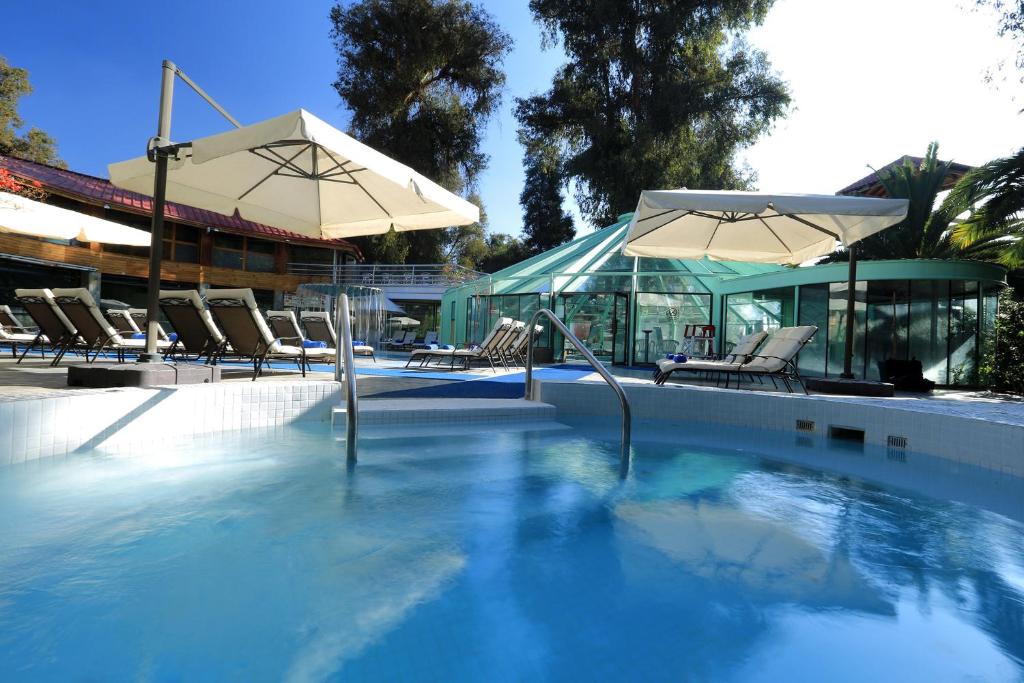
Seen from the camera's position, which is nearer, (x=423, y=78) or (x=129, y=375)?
(x=129, y=375)

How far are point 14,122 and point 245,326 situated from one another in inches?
1007

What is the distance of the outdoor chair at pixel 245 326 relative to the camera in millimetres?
5535

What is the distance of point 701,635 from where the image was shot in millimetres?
1787

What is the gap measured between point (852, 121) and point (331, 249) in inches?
815

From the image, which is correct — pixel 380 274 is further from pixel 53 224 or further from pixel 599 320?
pixel 53 224

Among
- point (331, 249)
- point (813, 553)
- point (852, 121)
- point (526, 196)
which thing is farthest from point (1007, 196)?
point (526, 196)

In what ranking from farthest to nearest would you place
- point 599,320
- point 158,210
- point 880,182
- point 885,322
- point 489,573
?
point 880,182 → point 599,320 → point 885,322 → point 158,210 → point 489,573

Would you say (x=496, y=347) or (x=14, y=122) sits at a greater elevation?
(x=14, y=122)

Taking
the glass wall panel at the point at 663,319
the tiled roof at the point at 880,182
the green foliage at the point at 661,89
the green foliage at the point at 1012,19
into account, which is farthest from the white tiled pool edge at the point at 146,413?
the green foliage at the point at 661,89

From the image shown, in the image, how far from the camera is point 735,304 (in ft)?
40.0

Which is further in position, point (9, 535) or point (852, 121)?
point (852, 121)

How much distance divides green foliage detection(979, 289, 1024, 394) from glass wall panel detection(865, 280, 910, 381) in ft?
3.90

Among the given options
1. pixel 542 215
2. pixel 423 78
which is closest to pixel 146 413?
pixel 423 78

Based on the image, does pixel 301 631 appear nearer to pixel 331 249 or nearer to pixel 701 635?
pixel 701 635
